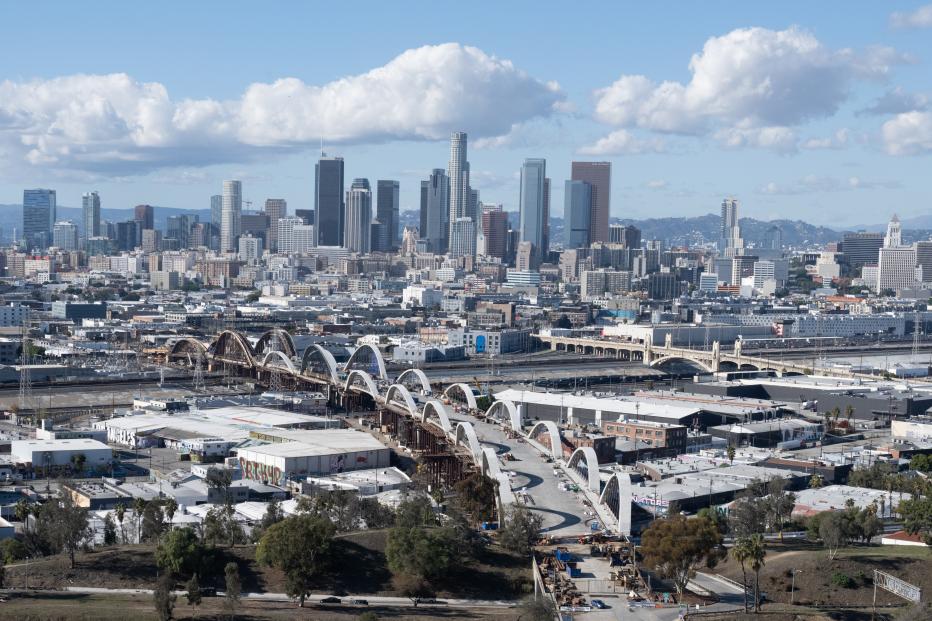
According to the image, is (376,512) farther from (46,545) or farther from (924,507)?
(924,507)

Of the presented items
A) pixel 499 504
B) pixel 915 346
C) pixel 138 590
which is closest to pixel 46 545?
pixel 138 590

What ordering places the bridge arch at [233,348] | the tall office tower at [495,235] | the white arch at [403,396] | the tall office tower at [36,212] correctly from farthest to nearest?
the tall office tower at [36,212]
the tall office tower at [495,235]
the bridge arch at [233,348]
the white arch at [403,396]

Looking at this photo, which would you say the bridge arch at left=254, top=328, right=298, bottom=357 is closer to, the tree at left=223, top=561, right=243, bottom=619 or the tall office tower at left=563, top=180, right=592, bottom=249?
the tree at left=223, top=561, right=243, bottom=619

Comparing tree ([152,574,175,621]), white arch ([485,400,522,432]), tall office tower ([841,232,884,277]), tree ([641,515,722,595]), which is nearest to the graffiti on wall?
white arch ([485,400,522,432])

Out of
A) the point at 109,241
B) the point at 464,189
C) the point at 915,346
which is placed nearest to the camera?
the point at 915,346

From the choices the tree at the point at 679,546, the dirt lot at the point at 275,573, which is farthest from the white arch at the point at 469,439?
the tree at the point at 679,546

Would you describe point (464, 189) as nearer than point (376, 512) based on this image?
No

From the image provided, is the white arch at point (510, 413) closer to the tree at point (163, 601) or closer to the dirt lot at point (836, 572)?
the dirt lot at point (836, 572)
